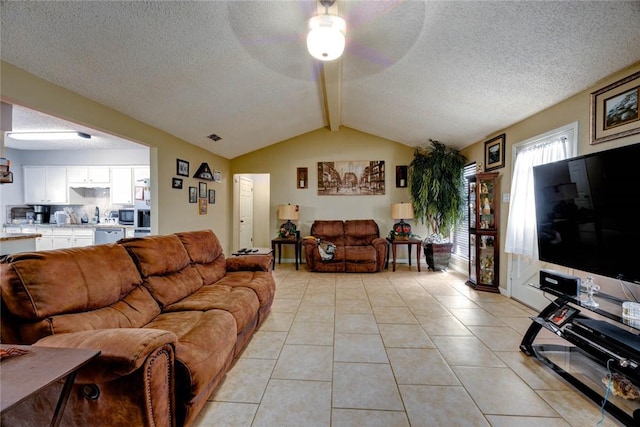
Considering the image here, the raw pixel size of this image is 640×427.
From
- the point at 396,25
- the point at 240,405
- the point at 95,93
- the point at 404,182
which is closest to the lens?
the point at 240,405

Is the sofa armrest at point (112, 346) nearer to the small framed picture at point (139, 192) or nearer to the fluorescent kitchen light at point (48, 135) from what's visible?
the small framed picture at point (139, 192)

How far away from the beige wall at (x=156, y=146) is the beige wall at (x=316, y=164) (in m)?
A: 1.06

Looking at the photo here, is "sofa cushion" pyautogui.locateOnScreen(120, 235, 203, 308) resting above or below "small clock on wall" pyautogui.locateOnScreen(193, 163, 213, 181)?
below

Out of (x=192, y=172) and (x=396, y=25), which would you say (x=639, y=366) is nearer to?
(x=396, y=25)

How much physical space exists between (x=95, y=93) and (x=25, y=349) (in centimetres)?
265

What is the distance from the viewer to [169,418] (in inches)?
49.6

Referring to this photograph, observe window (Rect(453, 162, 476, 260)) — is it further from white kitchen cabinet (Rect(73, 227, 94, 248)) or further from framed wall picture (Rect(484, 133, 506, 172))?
white kitchen cabinet (Rect(73, 227, 94, 248))

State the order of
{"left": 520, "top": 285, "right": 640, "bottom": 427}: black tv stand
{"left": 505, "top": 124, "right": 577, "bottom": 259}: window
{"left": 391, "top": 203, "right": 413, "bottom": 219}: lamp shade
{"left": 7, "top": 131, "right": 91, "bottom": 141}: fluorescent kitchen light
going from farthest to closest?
{"left": 391, "top": 203, "right": 413, "bottom": 219}: lamp shade, {"left": 7, "top": 131, "right": 91, "bottom": 141}: fluorescent kitchen light, {"left": 505, "top": 124, "right": 577, "bottom": 259}: window, {"left": 520, "top": 285, "right": 640, "bottom": 427}: black tv stand

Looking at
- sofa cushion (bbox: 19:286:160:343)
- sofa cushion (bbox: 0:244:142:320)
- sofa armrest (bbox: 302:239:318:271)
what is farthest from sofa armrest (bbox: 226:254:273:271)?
sofa armrest (bbox: 302:239:318:271)

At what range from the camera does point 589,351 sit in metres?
1.73

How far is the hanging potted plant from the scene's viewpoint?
4777 millimetres

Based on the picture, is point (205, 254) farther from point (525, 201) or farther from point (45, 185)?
point (45, 185)

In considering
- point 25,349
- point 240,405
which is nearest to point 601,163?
point 240,405

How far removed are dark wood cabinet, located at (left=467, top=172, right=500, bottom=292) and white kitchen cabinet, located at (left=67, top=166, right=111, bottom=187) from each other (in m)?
6.83
